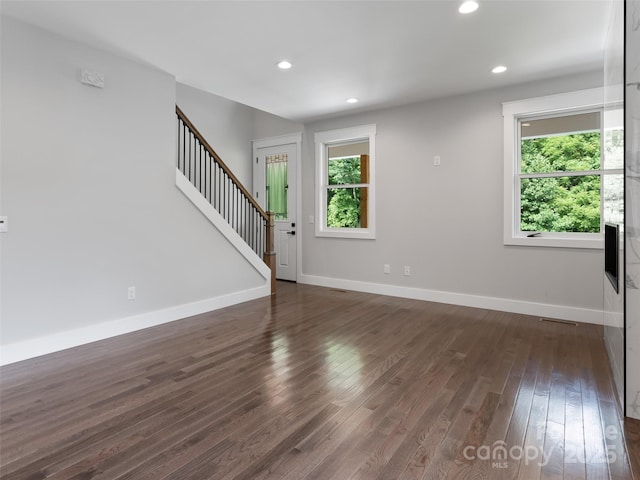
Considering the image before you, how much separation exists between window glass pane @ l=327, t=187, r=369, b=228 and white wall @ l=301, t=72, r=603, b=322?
33 centimetres

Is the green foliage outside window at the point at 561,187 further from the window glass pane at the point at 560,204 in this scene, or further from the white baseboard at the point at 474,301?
the white baseboard at the point at 474,301

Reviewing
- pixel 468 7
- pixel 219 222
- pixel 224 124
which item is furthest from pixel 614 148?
pixel 224 124

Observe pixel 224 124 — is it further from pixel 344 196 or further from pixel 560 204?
pixel 560 204

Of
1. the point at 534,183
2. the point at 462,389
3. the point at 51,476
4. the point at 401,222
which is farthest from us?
the point at 401,222

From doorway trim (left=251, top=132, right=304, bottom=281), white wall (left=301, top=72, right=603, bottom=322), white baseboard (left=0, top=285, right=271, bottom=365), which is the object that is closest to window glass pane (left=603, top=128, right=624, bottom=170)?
white wall (left=301, top=72, right=603, bottom=322)

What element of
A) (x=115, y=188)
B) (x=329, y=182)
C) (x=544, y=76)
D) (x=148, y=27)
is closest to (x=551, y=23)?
(x=544, y=76)

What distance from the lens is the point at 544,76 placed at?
3.96m

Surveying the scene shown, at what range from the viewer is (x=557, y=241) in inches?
158

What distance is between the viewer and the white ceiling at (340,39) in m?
2.67

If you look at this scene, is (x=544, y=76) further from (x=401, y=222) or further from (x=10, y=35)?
(x=10, y=35)

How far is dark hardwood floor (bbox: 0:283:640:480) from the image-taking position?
65.0 inches

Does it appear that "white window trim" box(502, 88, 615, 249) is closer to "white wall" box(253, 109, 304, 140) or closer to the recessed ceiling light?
the recessed ceiling light

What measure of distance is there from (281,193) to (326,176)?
0.96 meters

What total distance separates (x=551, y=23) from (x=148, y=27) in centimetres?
321
